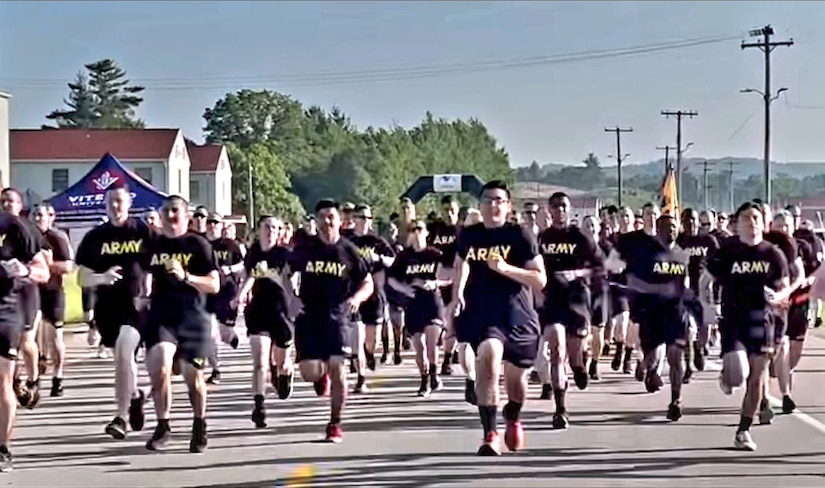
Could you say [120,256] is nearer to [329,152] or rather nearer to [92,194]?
[92,194]

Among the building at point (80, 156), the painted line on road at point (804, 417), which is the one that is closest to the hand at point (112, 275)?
the painted line on road at point (804, 417)

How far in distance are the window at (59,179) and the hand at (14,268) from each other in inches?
3179

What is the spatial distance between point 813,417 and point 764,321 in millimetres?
2459

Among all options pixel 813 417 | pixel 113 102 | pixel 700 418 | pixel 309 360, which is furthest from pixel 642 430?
pixel 113 102

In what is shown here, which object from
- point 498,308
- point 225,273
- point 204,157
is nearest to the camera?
point 498,308

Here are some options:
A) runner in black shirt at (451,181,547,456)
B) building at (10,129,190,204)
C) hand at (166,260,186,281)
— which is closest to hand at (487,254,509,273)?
runner in black shirt at (451,181,547,456)

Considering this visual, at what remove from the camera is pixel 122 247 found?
1232 centimetres

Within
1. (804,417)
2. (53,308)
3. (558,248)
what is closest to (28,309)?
(53,308)

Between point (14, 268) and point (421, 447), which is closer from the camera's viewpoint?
point (14, 268)

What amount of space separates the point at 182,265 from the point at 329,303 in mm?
1389

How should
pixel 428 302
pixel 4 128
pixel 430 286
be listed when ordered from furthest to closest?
pixel 4 128 → pixel 430 286 → pixel 428 302

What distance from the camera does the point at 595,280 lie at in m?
15.6

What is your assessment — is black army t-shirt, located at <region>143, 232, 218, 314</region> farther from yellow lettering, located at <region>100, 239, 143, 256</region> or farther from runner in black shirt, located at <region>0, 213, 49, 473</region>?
runner in black shirt, located at <region>0, 213, 49, 473</region>

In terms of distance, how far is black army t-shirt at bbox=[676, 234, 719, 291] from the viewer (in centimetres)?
1719
